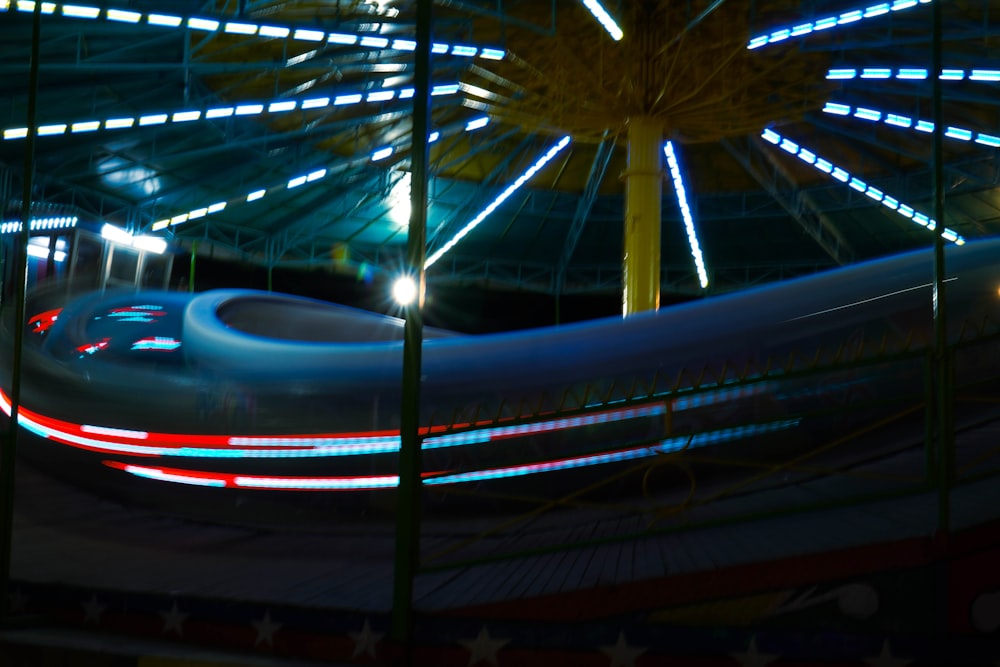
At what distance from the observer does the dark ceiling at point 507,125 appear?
12914 millimetres

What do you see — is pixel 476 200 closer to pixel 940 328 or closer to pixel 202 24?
pixel 202 24

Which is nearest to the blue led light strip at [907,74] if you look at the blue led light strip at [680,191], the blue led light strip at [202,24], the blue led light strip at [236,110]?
the blue led light strip at [680,191]

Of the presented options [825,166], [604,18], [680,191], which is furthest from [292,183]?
[825,166]

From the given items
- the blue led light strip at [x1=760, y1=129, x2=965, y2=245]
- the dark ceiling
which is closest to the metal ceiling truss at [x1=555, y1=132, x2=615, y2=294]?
the dark ceiling

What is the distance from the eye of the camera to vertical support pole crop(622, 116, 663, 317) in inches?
530

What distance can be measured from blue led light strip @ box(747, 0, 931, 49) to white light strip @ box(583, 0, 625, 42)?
1798mm

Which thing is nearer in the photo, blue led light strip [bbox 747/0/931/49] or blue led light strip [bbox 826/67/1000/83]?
blue led light strip [bbox 747/0/931/49]

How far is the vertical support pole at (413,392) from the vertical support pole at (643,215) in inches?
357

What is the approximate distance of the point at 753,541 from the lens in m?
4.54

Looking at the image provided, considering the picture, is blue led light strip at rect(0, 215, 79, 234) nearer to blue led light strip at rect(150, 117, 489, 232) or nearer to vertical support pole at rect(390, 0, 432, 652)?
blue led light strip at rect(150, 117, 489, 232)

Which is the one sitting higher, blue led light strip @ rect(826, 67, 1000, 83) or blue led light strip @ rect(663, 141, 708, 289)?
blue led light strip @ rect(663, 141, 708, 289)

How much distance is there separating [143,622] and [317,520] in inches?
103

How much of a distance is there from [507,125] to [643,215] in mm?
4940

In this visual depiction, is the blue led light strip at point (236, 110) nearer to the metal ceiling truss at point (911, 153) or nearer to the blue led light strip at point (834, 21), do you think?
the blue led light strip at point (834, 21)
